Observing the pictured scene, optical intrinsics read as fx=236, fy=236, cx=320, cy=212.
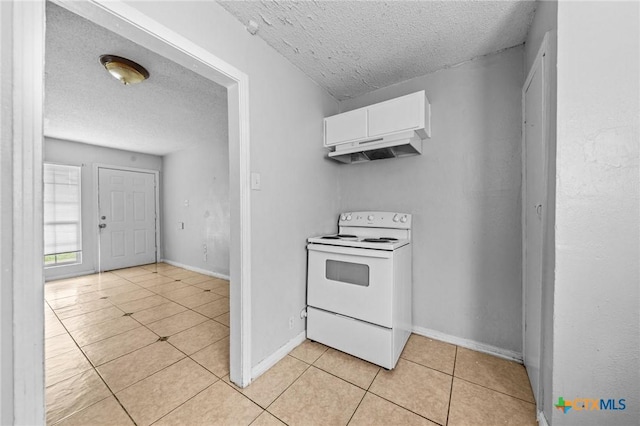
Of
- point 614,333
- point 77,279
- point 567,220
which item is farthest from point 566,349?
point 77,279

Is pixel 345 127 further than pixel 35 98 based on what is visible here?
Yes

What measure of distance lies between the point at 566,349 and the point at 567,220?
1.97 ft

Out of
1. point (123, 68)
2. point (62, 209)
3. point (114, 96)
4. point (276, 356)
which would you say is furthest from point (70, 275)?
point (276, 356)

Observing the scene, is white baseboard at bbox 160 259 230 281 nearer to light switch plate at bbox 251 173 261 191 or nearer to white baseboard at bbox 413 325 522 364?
light switch plate at bbox 251 173 261 191

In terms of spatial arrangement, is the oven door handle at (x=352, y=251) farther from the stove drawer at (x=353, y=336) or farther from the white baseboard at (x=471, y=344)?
the white baseboard at (x=471, y=344)

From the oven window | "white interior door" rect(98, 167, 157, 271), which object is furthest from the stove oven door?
"white interior door" rect(98, 167, 157, 271)

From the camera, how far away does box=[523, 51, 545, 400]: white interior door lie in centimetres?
131

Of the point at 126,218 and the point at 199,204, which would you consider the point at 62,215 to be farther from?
the point at 199,204

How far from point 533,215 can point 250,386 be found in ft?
6.92

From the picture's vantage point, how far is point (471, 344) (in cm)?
194

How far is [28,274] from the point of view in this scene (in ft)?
2.64

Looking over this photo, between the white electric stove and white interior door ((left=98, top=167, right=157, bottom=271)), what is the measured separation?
4.63 metres

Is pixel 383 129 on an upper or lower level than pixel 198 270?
upper

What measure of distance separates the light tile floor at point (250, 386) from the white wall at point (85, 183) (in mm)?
2355
